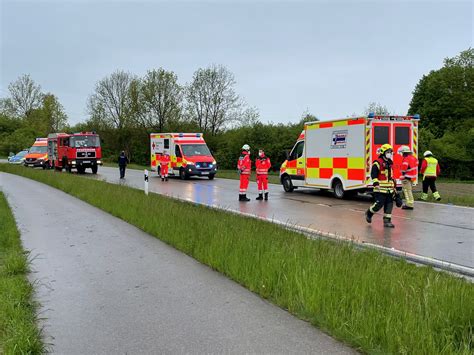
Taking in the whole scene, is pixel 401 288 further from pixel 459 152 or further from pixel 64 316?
pixel 459 152

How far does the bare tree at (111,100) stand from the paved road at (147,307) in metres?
57.7

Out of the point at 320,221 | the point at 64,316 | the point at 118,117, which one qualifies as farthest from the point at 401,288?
the point at 118,117

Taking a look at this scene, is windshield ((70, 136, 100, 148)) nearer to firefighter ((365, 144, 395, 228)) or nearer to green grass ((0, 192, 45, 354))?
green grass ((0, 192, 45, 354))

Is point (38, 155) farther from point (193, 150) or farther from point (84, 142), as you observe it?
point (193, 150)

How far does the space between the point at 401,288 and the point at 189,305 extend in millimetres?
2153

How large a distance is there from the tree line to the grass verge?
3269 cm

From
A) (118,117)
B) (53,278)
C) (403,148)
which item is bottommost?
(53,278)

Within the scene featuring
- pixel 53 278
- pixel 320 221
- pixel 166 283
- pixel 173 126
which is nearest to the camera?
pixel 166 283

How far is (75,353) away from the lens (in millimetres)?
3900

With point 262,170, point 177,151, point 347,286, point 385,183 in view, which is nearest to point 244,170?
point 262,170

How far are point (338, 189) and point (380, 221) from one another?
5.12m

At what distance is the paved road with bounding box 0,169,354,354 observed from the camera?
4.03m

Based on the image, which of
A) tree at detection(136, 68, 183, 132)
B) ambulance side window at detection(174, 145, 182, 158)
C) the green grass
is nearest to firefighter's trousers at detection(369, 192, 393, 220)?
the green grass

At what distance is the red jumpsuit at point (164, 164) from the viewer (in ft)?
84.7
